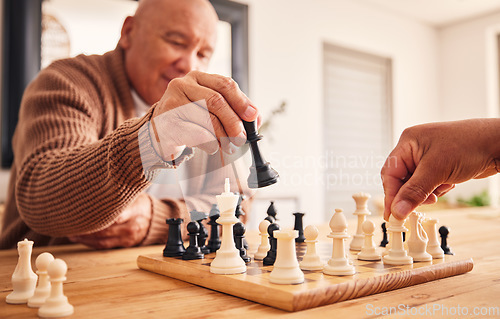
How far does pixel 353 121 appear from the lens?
16.3ft

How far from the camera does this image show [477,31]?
5.32 meters

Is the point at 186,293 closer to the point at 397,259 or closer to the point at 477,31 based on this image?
the point at 397,259

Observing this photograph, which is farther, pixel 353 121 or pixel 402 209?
pixel 353 121

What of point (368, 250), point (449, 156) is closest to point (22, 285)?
point (368, 250)

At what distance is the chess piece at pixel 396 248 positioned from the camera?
87 centimetres

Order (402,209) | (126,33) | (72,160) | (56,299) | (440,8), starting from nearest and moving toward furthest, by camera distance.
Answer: (56,299), (402,209), (72,160), (126,33), (440,8)

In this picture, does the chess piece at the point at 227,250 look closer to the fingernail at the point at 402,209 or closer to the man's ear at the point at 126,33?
the fingernail at the point at 402,209

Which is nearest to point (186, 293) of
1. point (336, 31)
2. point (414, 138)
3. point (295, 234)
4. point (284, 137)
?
point (295, 234)

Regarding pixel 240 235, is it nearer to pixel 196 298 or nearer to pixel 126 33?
pixel 196 298

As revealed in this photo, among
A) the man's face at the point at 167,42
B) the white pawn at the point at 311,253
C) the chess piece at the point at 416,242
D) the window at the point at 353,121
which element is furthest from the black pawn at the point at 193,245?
the window at the point at 353,121

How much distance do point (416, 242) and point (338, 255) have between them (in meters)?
0.23

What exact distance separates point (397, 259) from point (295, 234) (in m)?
0.26

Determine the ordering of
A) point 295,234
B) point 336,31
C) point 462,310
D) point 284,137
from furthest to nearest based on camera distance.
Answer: point 336,31 < point 284,137 < point 295,234 < point 462,310

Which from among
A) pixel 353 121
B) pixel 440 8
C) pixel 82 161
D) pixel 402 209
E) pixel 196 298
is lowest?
pixel 196 298
